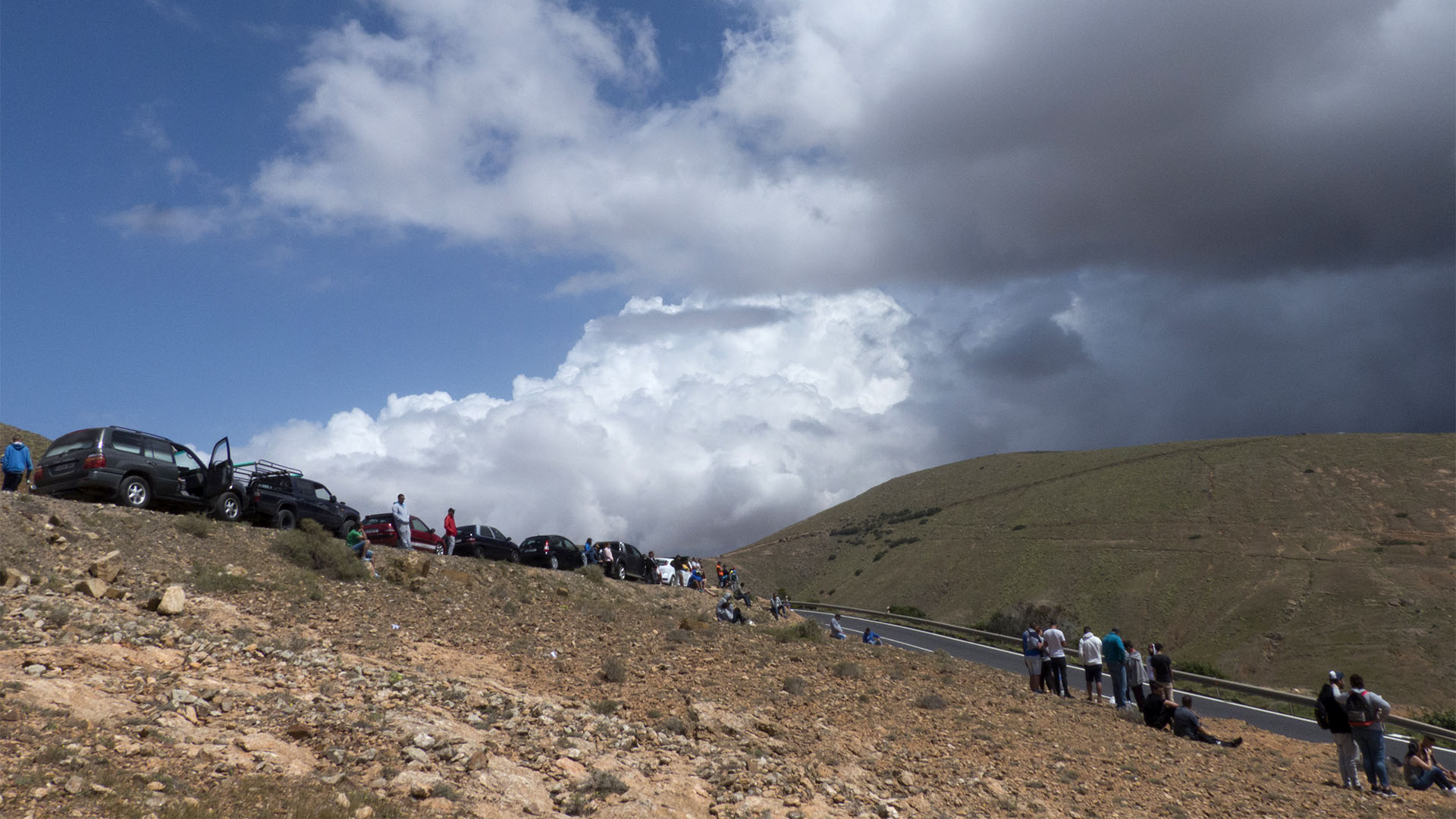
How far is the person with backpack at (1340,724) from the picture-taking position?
47.2 ft

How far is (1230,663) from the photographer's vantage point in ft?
152

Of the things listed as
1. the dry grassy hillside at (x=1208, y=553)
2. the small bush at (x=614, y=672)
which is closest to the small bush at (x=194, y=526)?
the small bush at (x=614, y=672)

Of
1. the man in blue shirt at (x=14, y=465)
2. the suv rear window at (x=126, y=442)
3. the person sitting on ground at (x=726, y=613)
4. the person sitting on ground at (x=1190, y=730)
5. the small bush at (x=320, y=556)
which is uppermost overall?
the suv rear window at (x=126, y=442)

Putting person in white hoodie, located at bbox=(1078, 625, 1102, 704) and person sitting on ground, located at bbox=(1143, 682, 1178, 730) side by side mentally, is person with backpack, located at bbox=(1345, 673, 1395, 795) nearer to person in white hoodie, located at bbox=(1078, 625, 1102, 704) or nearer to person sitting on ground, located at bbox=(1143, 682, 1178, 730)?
person sitting on ground, located at bbox=(1143, 682, 1178, 730)

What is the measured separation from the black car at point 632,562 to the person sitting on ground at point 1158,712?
20816 mm

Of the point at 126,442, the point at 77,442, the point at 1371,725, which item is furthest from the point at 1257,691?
the point at 77,442

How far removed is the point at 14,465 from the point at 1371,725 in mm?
26175

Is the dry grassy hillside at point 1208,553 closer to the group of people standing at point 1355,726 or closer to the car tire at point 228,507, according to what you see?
the group of people standing at point 1355,726

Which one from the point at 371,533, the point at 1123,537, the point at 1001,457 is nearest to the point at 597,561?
the point at 371,533

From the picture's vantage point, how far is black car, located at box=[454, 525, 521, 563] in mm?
30031

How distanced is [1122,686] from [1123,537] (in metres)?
62.1

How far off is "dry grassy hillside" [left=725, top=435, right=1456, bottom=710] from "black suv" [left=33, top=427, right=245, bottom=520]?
42.3 m

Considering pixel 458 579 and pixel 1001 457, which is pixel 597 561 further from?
pixel 1001 457

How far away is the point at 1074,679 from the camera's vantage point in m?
31.0
